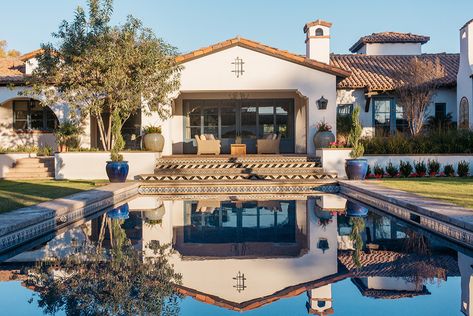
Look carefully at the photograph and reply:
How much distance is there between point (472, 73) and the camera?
20797 millimetres

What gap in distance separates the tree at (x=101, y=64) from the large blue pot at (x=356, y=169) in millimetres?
7402

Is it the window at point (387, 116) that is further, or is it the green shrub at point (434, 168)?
the window at point (387, 116)

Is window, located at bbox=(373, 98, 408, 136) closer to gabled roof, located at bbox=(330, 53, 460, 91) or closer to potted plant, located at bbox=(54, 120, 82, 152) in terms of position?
gabled roof, located at bbox=(330, 53, 460, 91)

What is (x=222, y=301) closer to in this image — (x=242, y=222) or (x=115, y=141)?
(x=242, y=222)

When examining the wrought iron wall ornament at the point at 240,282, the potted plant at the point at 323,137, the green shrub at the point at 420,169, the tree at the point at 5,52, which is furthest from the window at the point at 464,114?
the tree at the point at 5,52

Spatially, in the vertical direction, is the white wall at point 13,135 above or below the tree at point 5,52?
below

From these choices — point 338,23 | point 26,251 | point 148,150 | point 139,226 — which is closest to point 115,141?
point 148,150

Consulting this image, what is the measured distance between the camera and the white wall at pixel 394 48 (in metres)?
29.2

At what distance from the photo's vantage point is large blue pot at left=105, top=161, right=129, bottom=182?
1554 centimetres

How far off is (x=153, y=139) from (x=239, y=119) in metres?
5.79

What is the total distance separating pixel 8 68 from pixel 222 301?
941 inches

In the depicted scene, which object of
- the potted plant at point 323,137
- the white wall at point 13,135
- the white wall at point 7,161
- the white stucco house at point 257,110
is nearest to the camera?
the potted plant at point 323,137

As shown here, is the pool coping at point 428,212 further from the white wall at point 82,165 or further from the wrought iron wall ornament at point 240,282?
the white wall at point 82,165

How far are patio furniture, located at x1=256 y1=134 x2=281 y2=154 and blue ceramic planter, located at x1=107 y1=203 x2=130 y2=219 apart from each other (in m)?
9.87
